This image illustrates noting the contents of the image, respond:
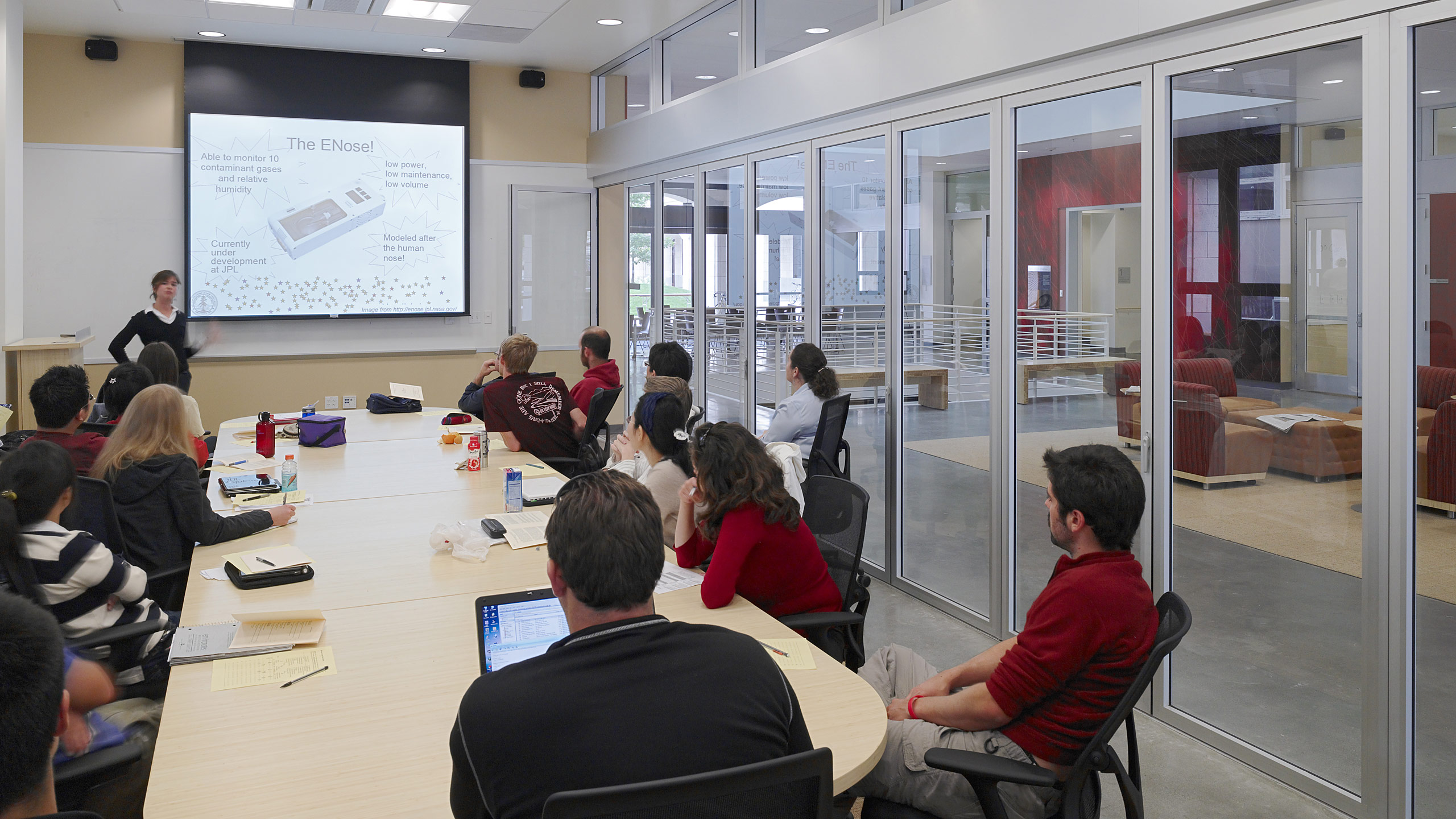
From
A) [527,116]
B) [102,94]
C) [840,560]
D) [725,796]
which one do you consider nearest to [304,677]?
[725,796]

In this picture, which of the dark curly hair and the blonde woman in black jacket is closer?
the dark curly hair

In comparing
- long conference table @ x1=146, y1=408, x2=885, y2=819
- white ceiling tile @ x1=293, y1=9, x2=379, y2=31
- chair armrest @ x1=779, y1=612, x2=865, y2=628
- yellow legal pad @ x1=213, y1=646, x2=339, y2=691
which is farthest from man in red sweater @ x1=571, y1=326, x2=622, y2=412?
yellow legal pad @ x1=213, y1=646, x2=339, y2=691

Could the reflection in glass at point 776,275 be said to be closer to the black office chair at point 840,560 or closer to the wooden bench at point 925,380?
the wooden bench at point 925,380

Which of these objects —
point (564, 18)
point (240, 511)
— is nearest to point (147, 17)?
point (564, 18)

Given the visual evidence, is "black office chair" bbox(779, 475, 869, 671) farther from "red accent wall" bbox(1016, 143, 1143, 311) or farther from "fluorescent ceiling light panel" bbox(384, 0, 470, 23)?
"fluorescent ceiling light panel" bbox(384, 0, 470, 23)

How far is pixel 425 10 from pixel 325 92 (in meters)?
1.80

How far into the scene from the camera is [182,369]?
7543 mm

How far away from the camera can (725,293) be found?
7031 millimetres

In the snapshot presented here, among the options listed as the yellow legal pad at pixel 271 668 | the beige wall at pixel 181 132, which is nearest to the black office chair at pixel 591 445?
the yellow legal pad at pixel 271 668

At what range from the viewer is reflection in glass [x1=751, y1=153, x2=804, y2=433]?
5961mm

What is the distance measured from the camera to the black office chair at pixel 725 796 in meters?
1.22

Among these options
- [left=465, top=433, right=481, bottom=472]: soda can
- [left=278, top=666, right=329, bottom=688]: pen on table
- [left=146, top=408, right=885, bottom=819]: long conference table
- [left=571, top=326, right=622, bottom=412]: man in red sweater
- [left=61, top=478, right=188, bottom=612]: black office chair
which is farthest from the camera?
[left=571, top=326, right=622, bottom=412]: man in red sweater

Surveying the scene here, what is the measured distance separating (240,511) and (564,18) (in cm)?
482

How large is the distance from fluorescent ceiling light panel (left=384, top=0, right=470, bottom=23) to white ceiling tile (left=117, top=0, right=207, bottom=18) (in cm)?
123
